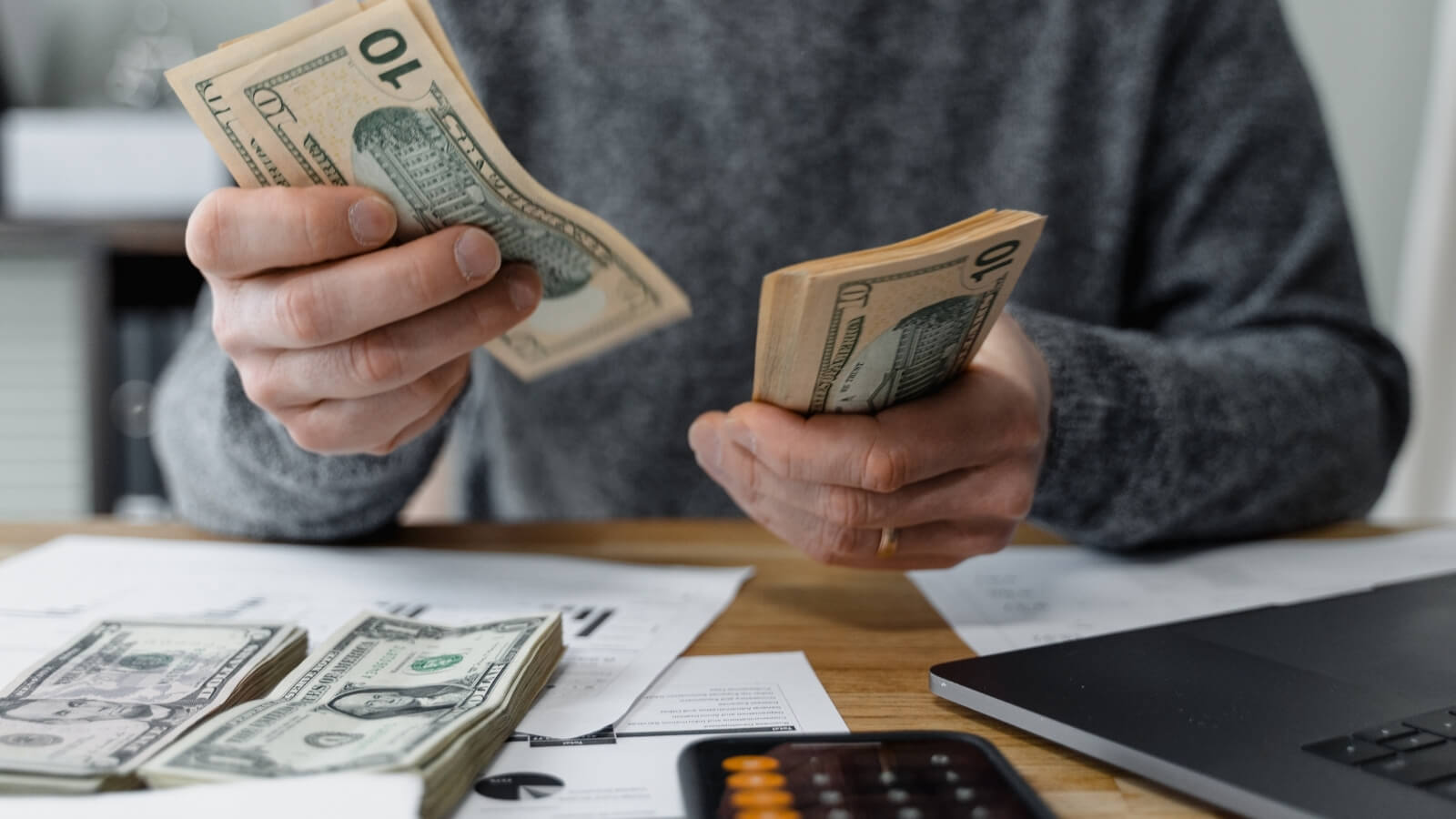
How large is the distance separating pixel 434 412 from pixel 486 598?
12 cm

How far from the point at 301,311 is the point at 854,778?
335 mm

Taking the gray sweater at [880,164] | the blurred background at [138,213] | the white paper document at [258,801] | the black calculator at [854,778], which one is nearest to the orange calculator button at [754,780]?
the black calculator at [854,778]

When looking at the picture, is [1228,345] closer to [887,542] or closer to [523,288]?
[887,542]

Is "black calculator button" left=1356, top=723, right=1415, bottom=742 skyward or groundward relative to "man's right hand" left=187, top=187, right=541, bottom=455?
groundward

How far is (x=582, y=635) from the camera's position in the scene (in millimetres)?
539

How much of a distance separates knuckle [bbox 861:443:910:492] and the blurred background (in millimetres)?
1248

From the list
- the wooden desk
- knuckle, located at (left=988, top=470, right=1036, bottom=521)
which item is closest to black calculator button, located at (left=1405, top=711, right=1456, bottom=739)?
the wooden desk

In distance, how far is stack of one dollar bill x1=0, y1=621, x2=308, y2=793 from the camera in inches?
13.4

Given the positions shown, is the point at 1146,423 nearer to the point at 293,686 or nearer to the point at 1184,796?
the point at 1184,796

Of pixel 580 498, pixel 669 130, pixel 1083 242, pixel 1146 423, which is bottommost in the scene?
pixel 580 498

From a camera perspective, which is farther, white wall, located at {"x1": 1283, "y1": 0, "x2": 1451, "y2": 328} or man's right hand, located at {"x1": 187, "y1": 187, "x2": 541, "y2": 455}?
white wall, located at {"x1": 1283, "y1": 0, "x2": 1451, "y2": 328}

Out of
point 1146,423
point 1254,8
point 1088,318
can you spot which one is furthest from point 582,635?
point 1254,8

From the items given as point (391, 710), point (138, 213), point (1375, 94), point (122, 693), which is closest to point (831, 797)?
point (391, 710)

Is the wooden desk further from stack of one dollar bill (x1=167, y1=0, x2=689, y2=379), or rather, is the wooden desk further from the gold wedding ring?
stack of one dollar bill (x1=167, y1=0, x2=689, y2=379)
